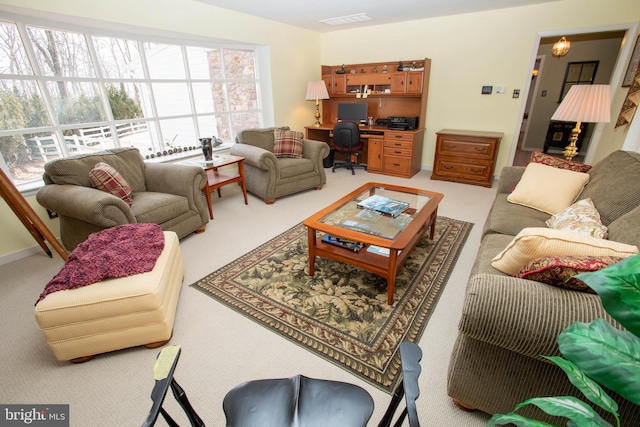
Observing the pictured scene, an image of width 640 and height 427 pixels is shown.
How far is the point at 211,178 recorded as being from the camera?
11.1 ft

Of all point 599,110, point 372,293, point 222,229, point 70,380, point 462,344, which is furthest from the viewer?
point 222,229

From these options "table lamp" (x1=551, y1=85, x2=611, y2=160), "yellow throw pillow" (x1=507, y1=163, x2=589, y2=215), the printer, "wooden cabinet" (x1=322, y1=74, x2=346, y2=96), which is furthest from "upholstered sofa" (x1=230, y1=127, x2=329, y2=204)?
"table lamp" (x1=551, y1=85, x2=611, y2=160)

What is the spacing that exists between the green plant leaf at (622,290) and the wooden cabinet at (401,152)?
4128 millimetres

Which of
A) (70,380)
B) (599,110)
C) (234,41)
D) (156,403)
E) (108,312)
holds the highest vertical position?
(234,41)

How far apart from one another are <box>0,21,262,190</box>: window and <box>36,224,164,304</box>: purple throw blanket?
1506 mm

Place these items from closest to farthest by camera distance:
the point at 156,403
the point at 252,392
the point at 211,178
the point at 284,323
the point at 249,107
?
the point at 156,403 < the point at 252,392 < the point at 284,323 < the point at 211,178 < the point at 249,107

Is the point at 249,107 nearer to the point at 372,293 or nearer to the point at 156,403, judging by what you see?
the point at 372,293

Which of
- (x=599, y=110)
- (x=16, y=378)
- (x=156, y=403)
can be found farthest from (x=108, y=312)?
(x=599, y=110)

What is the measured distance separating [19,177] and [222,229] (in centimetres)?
182

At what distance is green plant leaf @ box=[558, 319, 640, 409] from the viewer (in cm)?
52

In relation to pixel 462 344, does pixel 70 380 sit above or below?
below

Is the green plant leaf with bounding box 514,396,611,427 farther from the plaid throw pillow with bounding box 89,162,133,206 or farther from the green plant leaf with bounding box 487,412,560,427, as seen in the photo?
the plaid throw pillow with bounding box 89,162,133,206

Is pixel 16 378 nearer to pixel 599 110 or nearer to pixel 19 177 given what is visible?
pixel 19 177

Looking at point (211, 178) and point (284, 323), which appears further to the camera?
point (211, 178)
